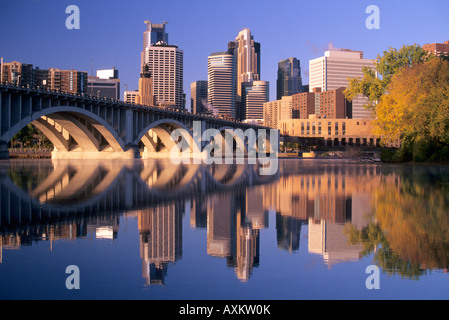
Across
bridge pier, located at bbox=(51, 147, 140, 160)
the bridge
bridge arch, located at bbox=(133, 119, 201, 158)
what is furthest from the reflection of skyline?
bridge arch, located at bbox=(133, 119, 201, 158)

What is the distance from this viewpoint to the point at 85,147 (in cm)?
8938

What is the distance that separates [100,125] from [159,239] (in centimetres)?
7430

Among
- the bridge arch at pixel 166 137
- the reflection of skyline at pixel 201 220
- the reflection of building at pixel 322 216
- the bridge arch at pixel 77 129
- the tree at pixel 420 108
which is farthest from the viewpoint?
the bridge arch at pixel 166 137

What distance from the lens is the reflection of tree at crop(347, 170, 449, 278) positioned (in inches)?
320

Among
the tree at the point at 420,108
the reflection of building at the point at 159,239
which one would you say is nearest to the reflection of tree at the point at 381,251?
the reflection of building at the point at 159,239

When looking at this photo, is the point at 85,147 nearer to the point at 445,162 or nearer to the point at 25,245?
the point at 445,162

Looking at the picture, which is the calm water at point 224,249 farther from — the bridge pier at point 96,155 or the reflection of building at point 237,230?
the bridge pier at point 96,155

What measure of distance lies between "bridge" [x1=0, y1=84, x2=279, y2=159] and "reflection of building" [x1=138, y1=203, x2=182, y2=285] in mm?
46271

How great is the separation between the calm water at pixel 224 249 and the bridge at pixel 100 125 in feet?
152

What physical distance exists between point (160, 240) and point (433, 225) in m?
6.45

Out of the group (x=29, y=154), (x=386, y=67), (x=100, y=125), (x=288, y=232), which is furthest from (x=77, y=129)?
(x=288, y=232)

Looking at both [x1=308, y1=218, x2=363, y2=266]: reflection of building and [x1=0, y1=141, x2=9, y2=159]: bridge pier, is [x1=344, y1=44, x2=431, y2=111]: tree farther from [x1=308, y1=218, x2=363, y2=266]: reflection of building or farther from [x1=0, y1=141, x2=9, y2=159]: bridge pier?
[x1=308, y1=218, x2=363, y2=266]: reflection of building

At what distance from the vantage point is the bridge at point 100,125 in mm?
60625
